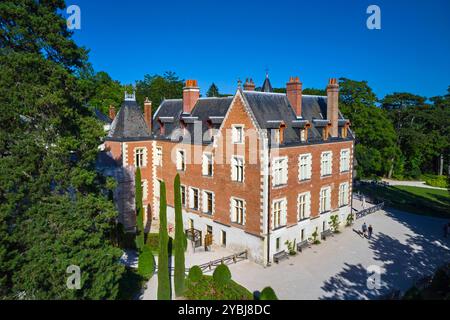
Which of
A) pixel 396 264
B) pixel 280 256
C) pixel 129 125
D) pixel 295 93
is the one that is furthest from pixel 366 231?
pixel 129 125

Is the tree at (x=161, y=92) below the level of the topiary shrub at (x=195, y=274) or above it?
above

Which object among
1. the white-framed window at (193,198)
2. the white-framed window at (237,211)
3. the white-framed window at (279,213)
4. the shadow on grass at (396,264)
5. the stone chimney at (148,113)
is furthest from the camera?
the stone chimney at (148,113)

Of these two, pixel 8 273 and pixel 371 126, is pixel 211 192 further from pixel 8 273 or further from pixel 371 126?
pixel 371 126

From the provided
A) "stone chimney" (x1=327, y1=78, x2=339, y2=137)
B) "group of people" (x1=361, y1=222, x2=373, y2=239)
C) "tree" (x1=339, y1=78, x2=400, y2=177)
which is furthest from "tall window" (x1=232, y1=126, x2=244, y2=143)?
"tree" (x1=339, y1=78, x2=400, y2=177)

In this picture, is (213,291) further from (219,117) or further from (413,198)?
(413,198)

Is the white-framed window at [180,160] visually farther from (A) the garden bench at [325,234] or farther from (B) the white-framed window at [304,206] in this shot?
(A) the garden bench at [325,234]

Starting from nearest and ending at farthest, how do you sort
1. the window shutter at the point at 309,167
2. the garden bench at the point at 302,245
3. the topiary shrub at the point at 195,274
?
the topiary shrub at the point at 195,274, the garden bench at the point at 302,245, the window shutter at the point at 309,167

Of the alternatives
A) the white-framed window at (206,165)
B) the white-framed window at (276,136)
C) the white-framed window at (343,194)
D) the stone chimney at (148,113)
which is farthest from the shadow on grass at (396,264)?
the stone chimney at (148,113)
